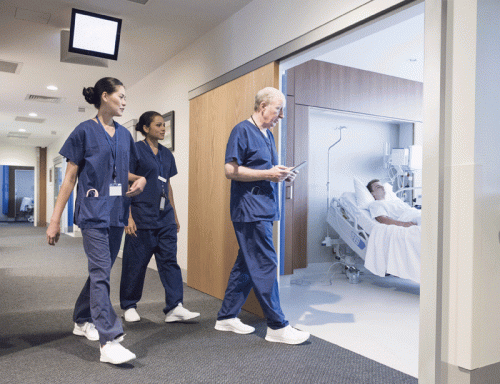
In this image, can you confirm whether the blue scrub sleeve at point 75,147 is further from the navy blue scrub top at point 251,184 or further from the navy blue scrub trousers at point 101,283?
the navy blue scrub top at point 251,184

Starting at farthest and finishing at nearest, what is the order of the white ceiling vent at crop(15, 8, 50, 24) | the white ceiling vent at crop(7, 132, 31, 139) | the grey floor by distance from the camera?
the white ceiling vent at crop(7, 132, 31, 139)
the white ceiling vent at crop(15, 8, 50, 24)
the grey floor

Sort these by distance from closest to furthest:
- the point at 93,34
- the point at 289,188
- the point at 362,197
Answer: the point at 93,34, the point at 289,188, the point at 362,197

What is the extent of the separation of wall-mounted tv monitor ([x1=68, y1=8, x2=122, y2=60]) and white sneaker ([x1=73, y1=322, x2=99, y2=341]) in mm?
2182

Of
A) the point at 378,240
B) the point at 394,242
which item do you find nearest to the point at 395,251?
the point at 394,242

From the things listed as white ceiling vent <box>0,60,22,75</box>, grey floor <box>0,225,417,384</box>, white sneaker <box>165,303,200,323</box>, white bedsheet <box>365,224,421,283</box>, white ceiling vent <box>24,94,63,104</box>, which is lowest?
grey floor <box>0,225,417,384</box>

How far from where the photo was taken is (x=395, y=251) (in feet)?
11.9

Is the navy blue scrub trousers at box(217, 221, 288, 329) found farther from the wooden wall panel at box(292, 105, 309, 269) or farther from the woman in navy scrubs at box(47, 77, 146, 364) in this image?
the wooden wall panel at box(292, 105, 309, 269)

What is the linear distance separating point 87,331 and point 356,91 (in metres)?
3.85

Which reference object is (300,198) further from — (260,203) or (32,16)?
(32,16)

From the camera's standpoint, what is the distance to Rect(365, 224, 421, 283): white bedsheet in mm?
3522

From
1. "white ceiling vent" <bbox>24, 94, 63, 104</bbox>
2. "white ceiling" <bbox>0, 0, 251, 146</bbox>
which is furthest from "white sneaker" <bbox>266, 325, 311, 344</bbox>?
"white ceiling vent" <bbox>24, 94, 63, 104</bbox>

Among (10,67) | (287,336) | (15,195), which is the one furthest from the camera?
(15,195)

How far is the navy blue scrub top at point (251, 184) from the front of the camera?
7.89 feet

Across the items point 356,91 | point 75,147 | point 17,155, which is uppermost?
point 356,91
